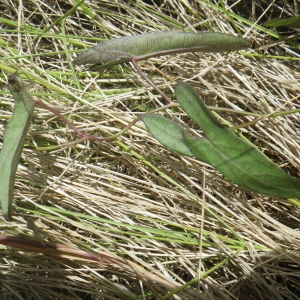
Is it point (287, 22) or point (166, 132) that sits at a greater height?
point (287, 22)

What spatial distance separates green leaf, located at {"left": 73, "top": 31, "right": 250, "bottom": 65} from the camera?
0.89 m

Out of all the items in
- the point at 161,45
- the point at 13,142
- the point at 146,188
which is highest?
the point at 161,45

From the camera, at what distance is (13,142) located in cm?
83

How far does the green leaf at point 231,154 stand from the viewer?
0.80 meters

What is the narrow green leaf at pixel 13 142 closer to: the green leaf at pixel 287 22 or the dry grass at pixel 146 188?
the dry grass at pixel 146 188

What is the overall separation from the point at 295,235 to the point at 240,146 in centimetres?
29

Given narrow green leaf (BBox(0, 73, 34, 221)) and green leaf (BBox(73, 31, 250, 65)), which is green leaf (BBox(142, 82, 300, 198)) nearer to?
green leaf (BBox(73, 31, 250, 65))

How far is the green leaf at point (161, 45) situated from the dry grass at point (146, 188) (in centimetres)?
17

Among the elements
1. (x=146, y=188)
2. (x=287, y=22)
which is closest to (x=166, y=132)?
(x=146, y=188)

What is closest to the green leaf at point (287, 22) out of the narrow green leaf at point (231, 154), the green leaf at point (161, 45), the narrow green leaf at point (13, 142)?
the green leaf at point (161, 45)

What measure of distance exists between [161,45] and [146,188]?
330mm

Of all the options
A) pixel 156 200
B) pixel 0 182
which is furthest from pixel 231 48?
pixel 0 182

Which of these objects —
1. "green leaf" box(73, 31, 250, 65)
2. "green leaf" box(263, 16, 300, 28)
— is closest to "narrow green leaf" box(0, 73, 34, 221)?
"green leaf" box(73, 31, 250, 65)

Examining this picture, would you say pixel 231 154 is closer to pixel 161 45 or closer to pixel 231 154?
pixel 231 154
